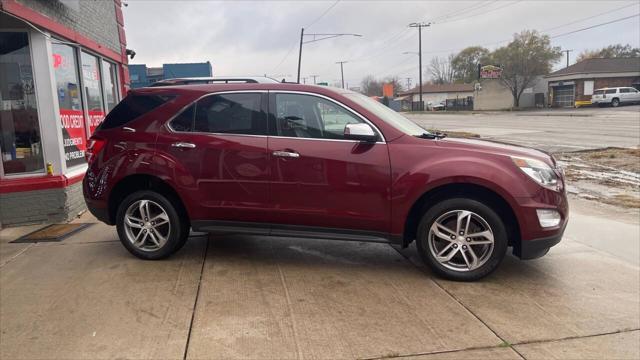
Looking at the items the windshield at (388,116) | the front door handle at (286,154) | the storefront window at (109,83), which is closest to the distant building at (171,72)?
the storefront window at (109,83)

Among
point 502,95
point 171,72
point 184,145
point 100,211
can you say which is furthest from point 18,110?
point 502,95

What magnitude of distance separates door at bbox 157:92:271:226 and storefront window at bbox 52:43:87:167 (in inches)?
132

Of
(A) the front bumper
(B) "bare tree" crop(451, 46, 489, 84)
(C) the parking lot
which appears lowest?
(C) the parking lot

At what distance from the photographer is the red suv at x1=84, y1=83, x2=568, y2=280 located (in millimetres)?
4117

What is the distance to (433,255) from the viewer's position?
168 inches

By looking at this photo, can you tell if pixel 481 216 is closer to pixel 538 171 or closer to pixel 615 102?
pixel 538 171

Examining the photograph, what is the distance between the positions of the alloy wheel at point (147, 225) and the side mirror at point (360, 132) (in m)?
1.99

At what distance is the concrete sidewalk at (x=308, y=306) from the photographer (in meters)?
3.22

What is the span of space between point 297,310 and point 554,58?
207ft

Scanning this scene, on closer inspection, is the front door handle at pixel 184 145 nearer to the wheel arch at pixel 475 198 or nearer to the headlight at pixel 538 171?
the wheel arch at pixel 475 198

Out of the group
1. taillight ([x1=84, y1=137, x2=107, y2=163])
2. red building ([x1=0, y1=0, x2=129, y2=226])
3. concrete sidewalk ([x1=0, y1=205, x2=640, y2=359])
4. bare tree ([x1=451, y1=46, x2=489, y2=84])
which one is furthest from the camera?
bare tree ([x1=451, y1=46, x2=489, y2=84])

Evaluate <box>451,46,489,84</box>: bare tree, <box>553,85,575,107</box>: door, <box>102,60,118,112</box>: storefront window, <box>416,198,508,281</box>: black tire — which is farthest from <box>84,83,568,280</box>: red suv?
<box>451,46,489,84</box>: bare tree

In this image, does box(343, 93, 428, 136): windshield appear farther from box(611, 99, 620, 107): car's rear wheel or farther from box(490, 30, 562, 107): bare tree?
box(490, 30, 562, 107): bare tree

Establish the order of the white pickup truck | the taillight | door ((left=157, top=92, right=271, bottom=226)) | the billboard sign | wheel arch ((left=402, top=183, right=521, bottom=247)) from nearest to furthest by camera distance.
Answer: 1. wheel arch ((left=402, top=183, right=521, bottom=247))
2. door ((left=157, top=92, right=271, bottom=226))
3. the taillight
4. the white pickup truck
5. the billboard sign
